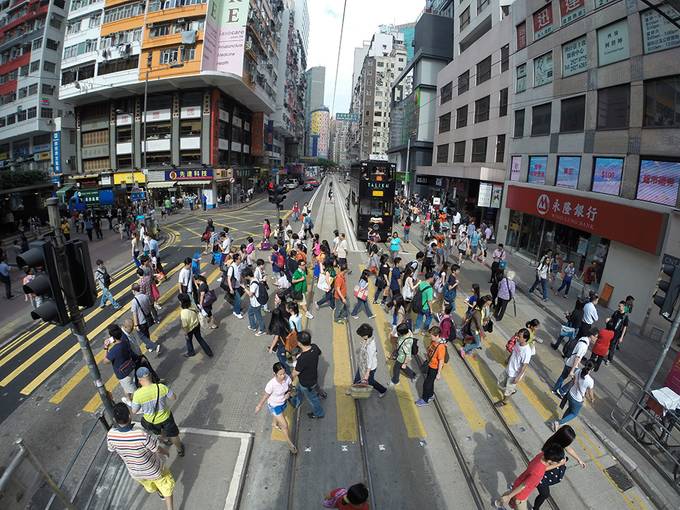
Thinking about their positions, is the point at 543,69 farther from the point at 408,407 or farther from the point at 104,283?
the point at 104,283

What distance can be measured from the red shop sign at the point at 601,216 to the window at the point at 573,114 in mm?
3044

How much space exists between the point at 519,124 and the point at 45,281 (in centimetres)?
2301

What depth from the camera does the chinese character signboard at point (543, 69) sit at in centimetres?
1759

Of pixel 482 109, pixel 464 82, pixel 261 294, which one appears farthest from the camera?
pixel 464 82

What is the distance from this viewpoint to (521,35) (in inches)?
782

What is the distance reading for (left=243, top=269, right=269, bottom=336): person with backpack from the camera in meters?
8.70

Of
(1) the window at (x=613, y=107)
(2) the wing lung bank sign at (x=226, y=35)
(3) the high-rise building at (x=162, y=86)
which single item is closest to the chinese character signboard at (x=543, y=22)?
(1) the window at (x=613, y=107)

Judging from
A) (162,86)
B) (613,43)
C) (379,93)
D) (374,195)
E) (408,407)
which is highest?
(379,93)

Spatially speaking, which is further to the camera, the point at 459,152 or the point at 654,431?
the point at 459,152

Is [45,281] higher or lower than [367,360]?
higher

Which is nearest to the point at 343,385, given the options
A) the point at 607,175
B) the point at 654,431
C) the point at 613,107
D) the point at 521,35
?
the point at 654,431

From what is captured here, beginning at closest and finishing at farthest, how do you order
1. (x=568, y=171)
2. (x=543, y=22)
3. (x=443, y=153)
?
(x=568, y=171) → (x=543, y=22) → (x=443, y=153)

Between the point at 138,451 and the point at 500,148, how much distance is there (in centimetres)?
2689

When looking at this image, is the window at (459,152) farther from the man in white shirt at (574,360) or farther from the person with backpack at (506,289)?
the man in white shirt at (574,360)
